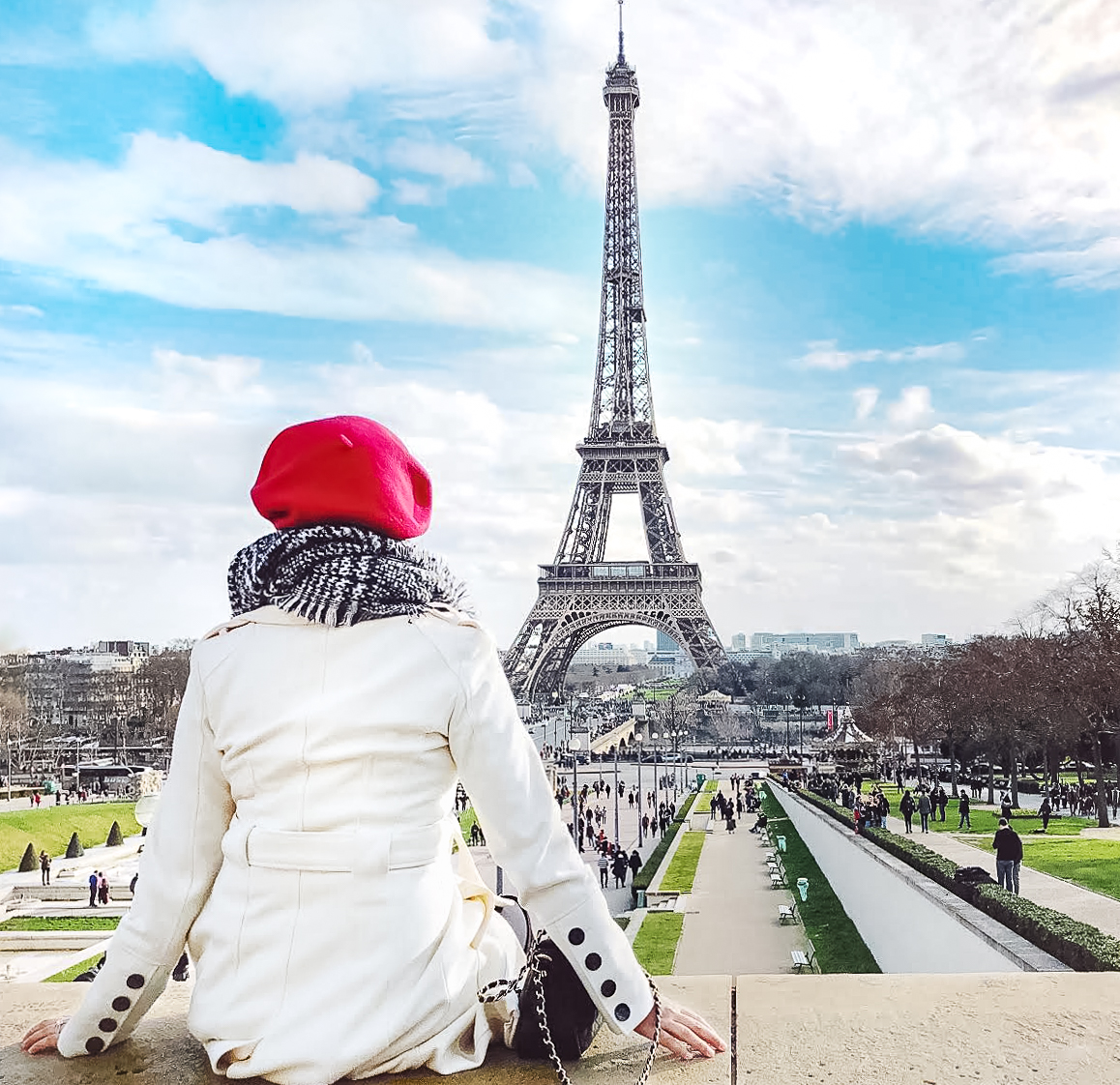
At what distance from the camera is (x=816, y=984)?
2.89 m

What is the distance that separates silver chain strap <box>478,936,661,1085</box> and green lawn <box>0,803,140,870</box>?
81.6 ft

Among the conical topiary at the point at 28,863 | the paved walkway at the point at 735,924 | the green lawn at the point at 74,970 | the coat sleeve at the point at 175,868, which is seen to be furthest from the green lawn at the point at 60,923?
the coat sleeve at the point at 175,868

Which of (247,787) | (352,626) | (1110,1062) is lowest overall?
(1110,1062)

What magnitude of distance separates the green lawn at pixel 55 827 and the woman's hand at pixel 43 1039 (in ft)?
79.6

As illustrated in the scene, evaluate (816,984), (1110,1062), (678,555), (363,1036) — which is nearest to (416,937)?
(363,1036)

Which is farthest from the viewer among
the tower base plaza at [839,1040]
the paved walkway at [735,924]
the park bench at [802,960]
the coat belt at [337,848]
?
the paved walkway at [735,924]

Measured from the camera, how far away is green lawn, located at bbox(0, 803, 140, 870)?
25.8m

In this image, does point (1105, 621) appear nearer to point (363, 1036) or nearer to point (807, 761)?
point (363, 1036)

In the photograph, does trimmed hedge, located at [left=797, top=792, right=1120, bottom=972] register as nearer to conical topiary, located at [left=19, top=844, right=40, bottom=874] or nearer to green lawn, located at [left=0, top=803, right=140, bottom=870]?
conical topiary, located at [left=19, top=844, right=40, bottom=874]

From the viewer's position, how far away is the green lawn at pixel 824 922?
1419cm

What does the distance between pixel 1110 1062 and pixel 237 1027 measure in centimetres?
171

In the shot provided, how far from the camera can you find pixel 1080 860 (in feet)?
50.8

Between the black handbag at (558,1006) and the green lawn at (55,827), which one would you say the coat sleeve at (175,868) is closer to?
the black handbag at (558,1006)

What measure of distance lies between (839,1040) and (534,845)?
2.68 ft
